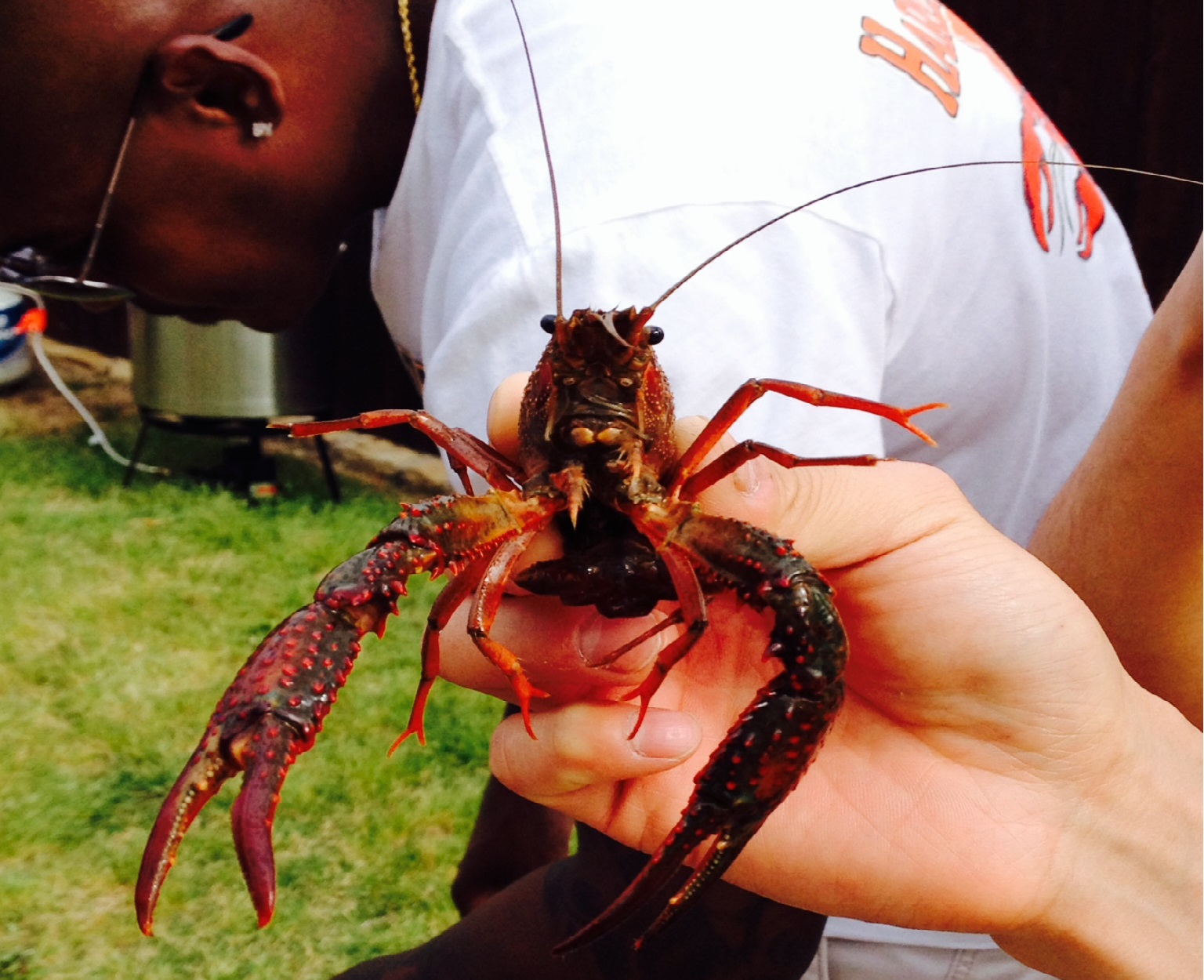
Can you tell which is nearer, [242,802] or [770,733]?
[242,802]

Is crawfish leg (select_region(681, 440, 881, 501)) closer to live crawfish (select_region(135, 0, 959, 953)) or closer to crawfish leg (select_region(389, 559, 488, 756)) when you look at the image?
live crawfish (select_region(135, 0, 959, 953))

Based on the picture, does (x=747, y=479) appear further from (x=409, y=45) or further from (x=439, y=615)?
(x=409, y=45)

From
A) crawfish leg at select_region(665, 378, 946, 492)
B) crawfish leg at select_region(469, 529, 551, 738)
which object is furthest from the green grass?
crawfish leg at select_region(665, 378, 946, 492)

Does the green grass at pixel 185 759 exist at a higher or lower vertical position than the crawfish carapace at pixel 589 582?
lower

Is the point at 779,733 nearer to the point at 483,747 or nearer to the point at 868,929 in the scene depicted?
the point at 868,929

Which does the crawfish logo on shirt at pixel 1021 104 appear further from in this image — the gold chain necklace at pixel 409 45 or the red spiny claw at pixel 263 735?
the red spiny claw at pixel 263 735

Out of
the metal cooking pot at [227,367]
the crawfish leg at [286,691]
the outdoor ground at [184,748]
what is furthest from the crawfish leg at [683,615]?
the metal cooking pot at [227,367]

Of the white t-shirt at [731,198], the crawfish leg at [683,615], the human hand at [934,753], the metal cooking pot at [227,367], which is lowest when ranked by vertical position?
the metal cooking pot at [227,367]

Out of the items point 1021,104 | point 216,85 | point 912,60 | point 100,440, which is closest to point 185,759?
point 216,85
